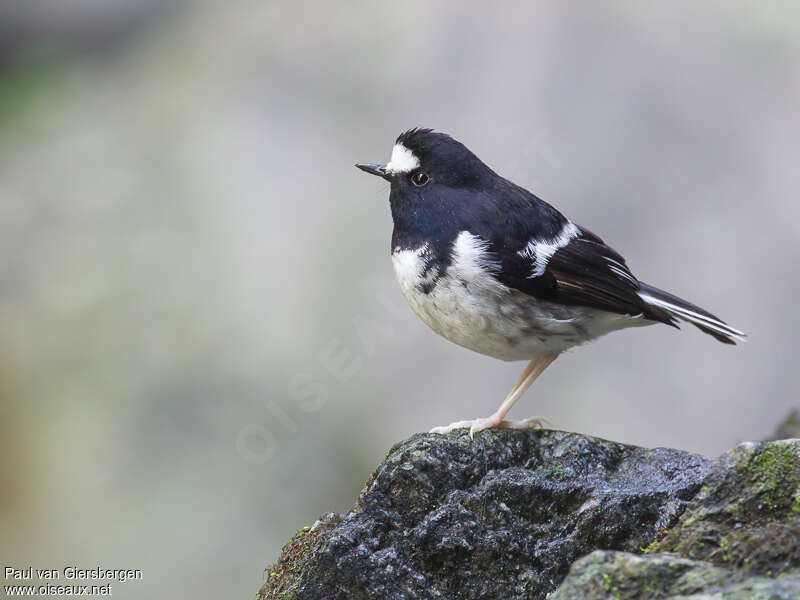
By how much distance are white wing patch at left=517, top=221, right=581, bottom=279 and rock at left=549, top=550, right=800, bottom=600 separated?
2020 mm

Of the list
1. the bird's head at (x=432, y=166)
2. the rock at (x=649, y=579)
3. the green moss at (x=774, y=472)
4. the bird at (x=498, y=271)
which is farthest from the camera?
the bird's head at (x=432, y=166)

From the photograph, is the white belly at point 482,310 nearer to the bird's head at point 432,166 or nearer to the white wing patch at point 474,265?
the white wing patch at point 474,265

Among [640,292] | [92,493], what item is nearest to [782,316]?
[640,292]

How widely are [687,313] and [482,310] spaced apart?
3.85ft

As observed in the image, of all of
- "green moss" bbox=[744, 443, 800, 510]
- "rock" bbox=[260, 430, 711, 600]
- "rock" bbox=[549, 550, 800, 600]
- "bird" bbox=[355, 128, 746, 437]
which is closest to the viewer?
"rock" bbox=[549, 550, 800, 600]

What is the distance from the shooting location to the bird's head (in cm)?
455

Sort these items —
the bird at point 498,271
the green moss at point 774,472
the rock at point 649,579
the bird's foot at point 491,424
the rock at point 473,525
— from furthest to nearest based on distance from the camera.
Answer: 1. the bird at point 498,271
2. the bird's foot at point 491,424
3. the rock at point 473,525
4. the green moss at point 774,472
5. the rock at point 649,579

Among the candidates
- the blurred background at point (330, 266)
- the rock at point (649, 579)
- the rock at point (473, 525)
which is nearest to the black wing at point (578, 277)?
the rock at point (473, 525)

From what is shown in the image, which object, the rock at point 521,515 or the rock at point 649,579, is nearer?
the rock at point 649,579

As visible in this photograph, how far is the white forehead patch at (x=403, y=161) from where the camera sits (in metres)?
4.58

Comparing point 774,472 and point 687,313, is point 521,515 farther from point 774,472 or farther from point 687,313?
point 687,313

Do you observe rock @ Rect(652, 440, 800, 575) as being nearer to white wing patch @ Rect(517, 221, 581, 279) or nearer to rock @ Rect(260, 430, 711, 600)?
rock @ Rect(260, 430, 711, 600)

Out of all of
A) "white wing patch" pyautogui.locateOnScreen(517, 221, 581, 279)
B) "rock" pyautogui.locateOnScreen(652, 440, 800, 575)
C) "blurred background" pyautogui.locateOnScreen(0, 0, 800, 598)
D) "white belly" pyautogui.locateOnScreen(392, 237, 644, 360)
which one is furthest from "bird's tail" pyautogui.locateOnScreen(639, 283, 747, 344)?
"blurred background" pyautogui.locateOnScreen(0, 0, 800, 598)

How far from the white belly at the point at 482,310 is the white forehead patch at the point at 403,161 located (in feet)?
1.43
